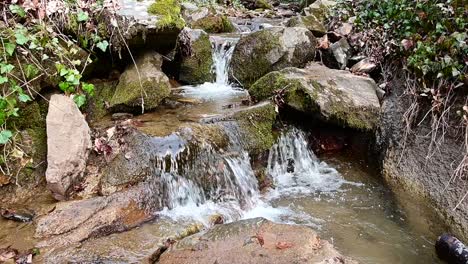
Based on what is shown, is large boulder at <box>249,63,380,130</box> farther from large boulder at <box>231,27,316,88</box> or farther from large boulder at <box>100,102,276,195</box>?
large boulder at <box>231,27,316,88</box>

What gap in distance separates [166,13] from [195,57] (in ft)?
5.03

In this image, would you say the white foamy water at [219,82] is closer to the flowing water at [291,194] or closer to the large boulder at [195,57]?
the large boulder at [195,57]

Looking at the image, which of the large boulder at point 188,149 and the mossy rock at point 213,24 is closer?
the large boulder at point 188,149

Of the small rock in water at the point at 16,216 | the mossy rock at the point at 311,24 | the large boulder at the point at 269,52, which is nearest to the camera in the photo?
the small rock in water at the point at 16,216

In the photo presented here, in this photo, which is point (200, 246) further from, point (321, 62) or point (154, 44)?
point (321, 62)

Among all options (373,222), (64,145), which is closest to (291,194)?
(373,222)

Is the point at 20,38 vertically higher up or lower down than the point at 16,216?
higher up

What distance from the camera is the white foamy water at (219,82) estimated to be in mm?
6547

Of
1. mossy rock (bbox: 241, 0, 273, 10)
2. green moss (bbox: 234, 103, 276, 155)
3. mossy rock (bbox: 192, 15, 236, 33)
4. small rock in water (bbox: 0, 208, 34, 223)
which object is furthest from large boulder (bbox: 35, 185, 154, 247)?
mossy rock (bbox: 241, 0, 273, 10)

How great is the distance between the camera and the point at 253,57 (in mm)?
6859

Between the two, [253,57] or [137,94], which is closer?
[137,94]

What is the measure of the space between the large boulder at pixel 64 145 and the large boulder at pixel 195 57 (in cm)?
285

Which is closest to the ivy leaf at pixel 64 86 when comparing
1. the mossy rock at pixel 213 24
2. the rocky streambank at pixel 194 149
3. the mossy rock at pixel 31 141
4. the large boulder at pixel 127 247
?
the rocky streambank at pixel 194 149

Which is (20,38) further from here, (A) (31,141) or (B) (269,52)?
(B) (269,52)
